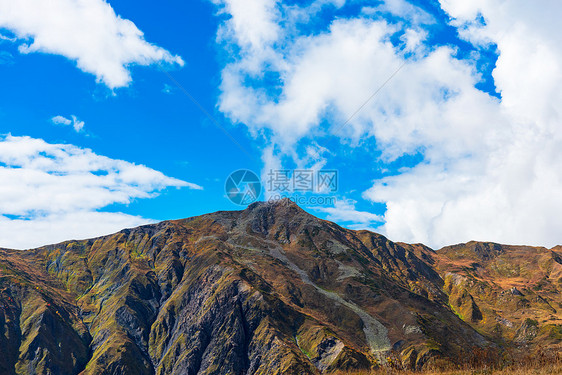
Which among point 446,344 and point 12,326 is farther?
Answer: point 12,326

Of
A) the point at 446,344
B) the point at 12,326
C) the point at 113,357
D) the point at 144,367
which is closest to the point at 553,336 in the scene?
the point at 446,344

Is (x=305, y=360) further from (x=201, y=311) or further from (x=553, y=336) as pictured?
(x=553, y=336)

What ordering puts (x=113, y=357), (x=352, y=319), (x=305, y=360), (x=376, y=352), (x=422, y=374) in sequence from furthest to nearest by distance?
(x=352, y=319)
(x=113, y=357)
(x=376, y=352)
(x=305, y=360)
(x=422, y=374)

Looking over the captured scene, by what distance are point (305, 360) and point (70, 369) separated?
11788 centimetres

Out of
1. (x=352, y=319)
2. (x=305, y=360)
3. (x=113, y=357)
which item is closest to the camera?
(x=305, y=360)

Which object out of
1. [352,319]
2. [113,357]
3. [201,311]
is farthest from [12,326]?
[352,319]

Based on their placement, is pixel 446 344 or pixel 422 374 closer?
pixel 422 374

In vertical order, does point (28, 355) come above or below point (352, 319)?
below

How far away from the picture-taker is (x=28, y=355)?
586 feet

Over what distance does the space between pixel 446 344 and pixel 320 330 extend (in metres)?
60.9

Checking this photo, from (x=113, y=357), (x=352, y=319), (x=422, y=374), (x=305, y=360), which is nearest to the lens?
(x=422, y=374)

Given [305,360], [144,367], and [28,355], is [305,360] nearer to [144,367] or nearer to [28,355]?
[144,367]

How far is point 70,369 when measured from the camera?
181 m

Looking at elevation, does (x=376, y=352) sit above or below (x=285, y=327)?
below
